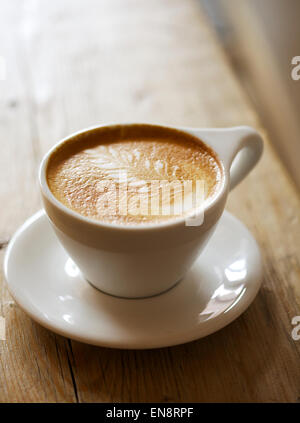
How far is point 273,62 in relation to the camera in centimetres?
140

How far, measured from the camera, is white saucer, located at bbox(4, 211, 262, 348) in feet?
1.96

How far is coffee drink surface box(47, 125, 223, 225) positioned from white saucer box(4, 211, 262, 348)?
12 centimetres

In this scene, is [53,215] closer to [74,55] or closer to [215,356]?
[215,356]

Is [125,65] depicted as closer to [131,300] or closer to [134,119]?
[134,119]

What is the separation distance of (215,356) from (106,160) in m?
0.28

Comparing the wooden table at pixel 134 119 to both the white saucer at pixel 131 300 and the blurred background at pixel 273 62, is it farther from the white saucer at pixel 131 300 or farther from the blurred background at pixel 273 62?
the blurred background at pixel 273 62

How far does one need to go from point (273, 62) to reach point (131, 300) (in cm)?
98

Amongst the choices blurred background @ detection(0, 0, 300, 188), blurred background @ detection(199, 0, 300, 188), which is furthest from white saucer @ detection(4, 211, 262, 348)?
blurred background @ detection(199, 0, 300, 188)

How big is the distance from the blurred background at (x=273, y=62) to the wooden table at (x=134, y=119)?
0.53 feet

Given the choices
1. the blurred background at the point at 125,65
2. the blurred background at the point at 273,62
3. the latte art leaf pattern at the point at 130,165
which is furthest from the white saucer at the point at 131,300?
the blurred background at the point at 273,62

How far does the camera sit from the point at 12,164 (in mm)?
969

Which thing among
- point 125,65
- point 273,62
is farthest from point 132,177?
point 273,62

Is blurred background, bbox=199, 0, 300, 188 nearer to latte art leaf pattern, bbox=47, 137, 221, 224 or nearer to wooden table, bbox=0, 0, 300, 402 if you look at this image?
wooden table, bbox=0, 0, 300, 402

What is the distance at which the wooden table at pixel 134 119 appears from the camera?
1.94ft
